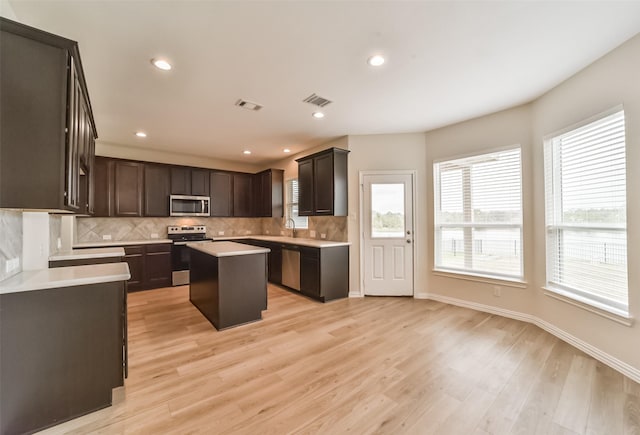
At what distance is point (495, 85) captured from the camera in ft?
9.42

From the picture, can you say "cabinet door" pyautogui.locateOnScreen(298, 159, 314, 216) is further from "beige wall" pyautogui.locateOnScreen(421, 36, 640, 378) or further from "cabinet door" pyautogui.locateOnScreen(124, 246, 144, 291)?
"cabinet door" pyautogui.locateOnScreen(124, 246, 144, 291)

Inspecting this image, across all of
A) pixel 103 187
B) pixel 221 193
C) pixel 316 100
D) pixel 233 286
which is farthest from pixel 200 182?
pixel 316 100

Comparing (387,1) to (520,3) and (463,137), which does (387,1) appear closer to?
(520,3)

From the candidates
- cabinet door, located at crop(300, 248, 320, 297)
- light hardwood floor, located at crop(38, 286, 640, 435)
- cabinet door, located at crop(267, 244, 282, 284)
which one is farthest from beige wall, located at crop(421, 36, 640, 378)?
cabinet door, located at crop(267, 244, 282, 284)

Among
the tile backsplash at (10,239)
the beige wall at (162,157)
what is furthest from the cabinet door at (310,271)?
the beige wall at (162,157)

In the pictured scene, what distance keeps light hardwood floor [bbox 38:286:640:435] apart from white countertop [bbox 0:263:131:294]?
2.90 feet

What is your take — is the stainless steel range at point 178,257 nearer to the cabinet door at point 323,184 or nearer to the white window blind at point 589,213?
the cabinet door at point 323,184

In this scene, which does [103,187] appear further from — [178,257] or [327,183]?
[327,183]

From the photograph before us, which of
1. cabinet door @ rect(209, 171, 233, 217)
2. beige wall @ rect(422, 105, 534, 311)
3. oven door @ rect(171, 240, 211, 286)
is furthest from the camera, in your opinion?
cabinet door @ rect(209, 171, 233, 217)

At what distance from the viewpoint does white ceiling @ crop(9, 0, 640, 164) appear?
1835mm

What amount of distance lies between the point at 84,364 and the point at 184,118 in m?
3.12

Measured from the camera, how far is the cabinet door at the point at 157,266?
4887 mm

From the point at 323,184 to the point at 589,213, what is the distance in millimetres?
3324

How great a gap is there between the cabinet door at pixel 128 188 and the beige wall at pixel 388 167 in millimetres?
4037
